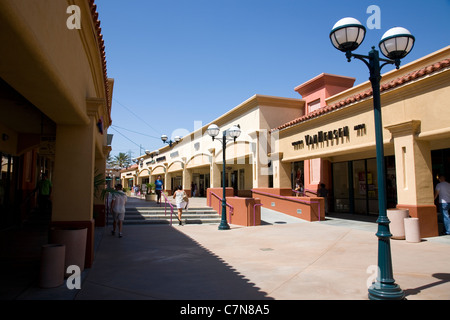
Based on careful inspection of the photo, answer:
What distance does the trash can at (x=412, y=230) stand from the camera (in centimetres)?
922

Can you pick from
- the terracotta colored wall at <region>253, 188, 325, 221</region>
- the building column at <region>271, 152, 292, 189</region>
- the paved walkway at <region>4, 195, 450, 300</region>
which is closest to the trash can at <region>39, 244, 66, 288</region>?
the paved walkway at <region>4, 195, 450, 300</region>

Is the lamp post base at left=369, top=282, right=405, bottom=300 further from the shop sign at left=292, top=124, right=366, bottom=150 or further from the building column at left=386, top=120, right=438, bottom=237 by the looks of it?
the shop sign at left=292, top=124, right=366, bottom=150

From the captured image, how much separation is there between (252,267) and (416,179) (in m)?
6.23

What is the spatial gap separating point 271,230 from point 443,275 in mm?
6625

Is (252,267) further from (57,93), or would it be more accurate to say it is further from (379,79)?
(57,93)

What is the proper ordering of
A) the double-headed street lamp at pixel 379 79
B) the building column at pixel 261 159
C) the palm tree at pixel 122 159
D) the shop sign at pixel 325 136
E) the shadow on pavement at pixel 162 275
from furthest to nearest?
1. the palm tree at pixel 122 159
2. the building column at pixel 261 159
3. the shop sign at pixel 325 136
4. the shadow on pavement at pixel 162 275
5. the double-headed street lamp at pixel 379 79

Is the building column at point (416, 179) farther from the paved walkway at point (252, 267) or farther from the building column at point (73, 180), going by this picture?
the building column at point (73, 180)

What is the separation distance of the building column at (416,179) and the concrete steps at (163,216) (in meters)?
7.94

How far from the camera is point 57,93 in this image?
4.89 metres

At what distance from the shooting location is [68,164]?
6.80m

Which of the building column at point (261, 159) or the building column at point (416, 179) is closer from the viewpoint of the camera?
the building column at point (416, 179)

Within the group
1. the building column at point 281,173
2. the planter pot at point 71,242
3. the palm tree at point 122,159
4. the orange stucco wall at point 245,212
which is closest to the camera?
the planter pot at point 71,242

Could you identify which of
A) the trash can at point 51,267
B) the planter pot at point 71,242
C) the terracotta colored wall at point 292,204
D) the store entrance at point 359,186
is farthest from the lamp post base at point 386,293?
the store entrance at point 359,186

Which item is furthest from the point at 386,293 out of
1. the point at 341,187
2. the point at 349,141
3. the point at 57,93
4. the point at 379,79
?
the point at 341,187
